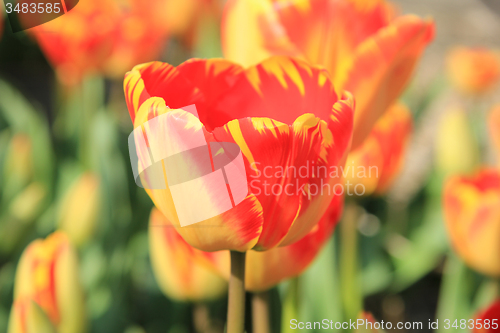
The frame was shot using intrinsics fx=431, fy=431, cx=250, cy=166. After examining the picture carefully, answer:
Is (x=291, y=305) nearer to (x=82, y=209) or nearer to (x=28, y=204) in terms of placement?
(x=82, y=209)

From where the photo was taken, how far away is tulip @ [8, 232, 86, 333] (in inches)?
7.9

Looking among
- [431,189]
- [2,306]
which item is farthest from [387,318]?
[2,306]

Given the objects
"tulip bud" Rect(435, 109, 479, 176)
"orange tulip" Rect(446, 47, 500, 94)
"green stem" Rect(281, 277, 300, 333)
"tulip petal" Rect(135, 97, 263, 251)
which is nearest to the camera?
"tulip petal" Rect(135, 97, 263, 251)

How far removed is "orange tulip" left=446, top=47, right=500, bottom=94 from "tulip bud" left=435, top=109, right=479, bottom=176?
18cm

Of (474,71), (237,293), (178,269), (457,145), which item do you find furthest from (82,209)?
(474,71)

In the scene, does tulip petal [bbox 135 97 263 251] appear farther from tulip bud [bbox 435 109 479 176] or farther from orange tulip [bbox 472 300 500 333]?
tulip bud [bbox 435 109 479 176]

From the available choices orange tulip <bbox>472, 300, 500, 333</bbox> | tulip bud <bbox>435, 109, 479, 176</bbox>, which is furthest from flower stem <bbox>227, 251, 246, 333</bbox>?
tulip bud <bbox>435, 109, 479, 176</bbox>

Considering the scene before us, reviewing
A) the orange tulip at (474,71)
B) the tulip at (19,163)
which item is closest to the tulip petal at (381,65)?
the tulip at (19,163)

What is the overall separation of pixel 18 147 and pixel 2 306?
203 mm

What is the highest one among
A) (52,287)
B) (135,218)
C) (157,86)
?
(157,86)

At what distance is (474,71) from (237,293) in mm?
638

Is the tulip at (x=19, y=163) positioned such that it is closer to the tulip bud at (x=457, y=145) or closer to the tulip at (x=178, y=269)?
the tulip at (x=178, y=269)

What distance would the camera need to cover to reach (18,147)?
0.47m

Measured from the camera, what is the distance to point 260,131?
139 mm
